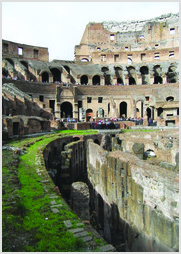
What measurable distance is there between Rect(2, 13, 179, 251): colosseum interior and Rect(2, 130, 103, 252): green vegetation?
10.3ft

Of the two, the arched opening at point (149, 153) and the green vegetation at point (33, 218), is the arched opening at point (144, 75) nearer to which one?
the arched opening at point (149, 153)

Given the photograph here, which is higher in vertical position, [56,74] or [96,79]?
[56,74]

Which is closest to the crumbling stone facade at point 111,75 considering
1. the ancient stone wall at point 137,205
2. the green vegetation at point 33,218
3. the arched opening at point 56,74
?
the arched opening at point 56,74

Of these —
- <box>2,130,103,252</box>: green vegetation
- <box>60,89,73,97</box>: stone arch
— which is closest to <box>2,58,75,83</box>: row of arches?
<box>60,89,73,97</box>: stone arch

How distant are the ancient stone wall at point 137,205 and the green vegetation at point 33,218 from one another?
2.89m

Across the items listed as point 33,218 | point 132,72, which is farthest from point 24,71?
point 33,218

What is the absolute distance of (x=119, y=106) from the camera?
40.8 m

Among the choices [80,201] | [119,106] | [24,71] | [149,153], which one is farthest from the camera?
[119,106]

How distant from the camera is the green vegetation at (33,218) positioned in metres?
4.14

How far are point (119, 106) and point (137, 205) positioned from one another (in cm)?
3399

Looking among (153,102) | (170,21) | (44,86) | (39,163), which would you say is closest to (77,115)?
(44,86)

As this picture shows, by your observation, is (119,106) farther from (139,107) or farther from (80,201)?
(80,201)

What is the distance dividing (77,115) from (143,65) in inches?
855

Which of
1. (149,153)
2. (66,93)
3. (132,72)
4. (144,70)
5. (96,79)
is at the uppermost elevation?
(144,70)
